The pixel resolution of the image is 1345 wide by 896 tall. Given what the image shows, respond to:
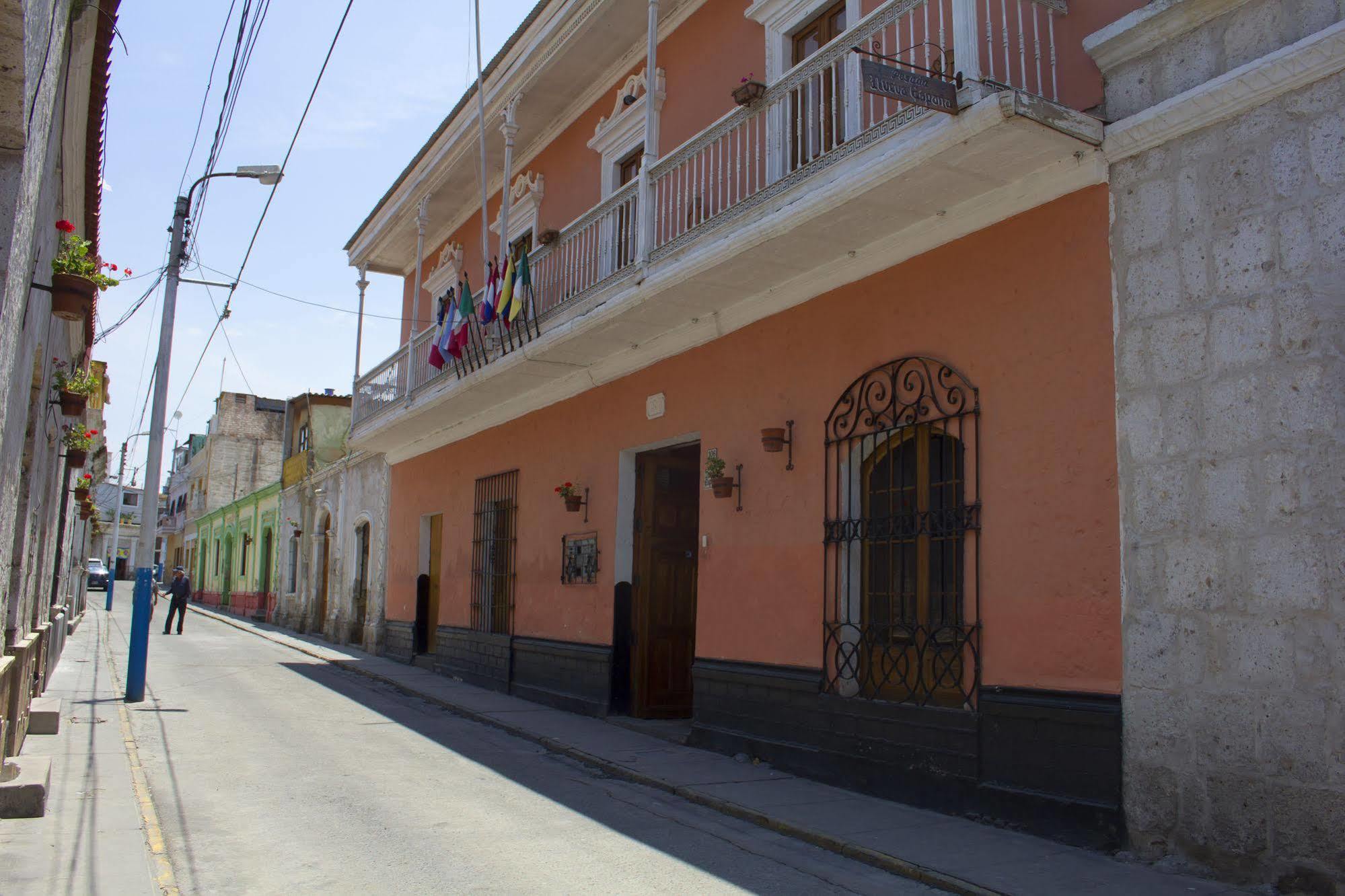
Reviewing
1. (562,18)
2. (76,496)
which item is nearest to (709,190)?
(562,18)

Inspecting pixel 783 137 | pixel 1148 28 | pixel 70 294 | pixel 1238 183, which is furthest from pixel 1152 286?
pixel 70 294

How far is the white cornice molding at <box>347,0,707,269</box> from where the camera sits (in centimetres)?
1097

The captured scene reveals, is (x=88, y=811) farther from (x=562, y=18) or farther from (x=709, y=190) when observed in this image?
(x=562, y=18)

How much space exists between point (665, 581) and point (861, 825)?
5.01 metres

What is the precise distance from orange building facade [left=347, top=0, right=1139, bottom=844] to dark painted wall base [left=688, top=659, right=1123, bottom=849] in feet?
0.07

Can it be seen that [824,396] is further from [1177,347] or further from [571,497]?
[571,497]

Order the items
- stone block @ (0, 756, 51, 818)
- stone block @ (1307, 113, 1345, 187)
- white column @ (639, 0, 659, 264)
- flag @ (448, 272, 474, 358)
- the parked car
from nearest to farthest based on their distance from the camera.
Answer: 1. stone block @ (1307, 113, 1345, 187)
2. stone block @ (0, 756, 51, 818)
3. white column @ (639, 0, 659, 264)
4. flag @ (448, 272, 474, 358)
5. the parked car

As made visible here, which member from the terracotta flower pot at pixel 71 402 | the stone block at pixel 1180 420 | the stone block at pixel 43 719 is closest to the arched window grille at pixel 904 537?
the stone block at pixel 1180 420

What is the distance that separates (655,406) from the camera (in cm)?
1058

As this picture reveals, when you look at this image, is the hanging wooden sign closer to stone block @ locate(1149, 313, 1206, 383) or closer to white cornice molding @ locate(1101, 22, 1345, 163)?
white cornice molding @ locate(1101, 22, 1345, 163)

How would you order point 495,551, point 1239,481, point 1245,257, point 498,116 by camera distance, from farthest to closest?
point 495,551 → point 498,116 → point 1245,257 → point 1239,481

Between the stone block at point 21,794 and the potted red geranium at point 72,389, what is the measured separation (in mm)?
2903

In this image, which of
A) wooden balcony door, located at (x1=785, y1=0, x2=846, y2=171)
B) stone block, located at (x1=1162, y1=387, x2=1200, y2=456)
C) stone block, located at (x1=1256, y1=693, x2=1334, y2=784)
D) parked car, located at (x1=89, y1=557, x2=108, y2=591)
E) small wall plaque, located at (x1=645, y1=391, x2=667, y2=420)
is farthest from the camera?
parked car, located at (x1=89, y1=557, x2=108, y2=591)

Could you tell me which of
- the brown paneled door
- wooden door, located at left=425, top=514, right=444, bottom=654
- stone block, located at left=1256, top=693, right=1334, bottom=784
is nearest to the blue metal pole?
the brown paneled door
